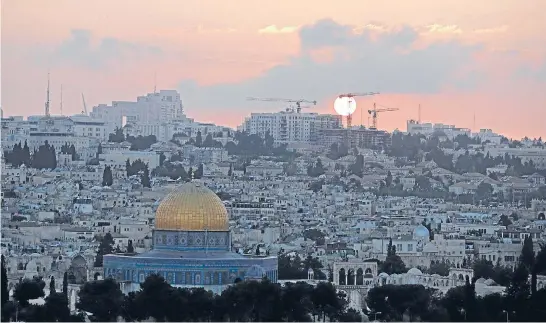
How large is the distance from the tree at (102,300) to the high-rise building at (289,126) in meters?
81.6

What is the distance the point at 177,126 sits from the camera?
127 meters

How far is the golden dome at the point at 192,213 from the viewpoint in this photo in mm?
49969

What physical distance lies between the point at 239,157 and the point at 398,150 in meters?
9.50

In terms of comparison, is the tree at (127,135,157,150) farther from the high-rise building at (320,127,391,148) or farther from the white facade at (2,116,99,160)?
the high-rise building at (320,127,391,148)

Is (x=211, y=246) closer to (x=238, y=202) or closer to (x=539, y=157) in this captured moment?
(x=238, y=202)

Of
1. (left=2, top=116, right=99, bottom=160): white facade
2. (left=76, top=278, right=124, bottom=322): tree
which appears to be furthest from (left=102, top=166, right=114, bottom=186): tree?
(left=76, top=278, right=124, bottom=322): tree

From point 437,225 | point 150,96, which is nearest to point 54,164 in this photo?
point 437,225

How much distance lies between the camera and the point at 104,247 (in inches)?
2351

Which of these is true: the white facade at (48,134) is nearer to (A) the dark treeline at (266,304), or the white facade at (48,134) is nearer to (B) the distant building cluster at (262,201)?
(B) the distant building cluster at (262,201)

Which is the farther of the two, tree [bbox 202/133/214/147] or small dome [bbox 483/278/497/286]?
tree [bbox 202/133/214/147]

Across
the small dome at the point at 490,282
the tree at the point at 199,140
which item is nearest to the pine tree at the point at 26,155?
the tree at the point at 199,140

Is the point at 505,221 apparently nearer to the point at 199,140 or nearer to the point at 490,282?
the point at 490,282

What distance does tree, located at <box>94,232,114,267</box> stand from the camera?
185ft

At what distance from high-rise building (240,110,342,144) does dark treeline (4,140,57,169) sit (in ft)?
80.7
